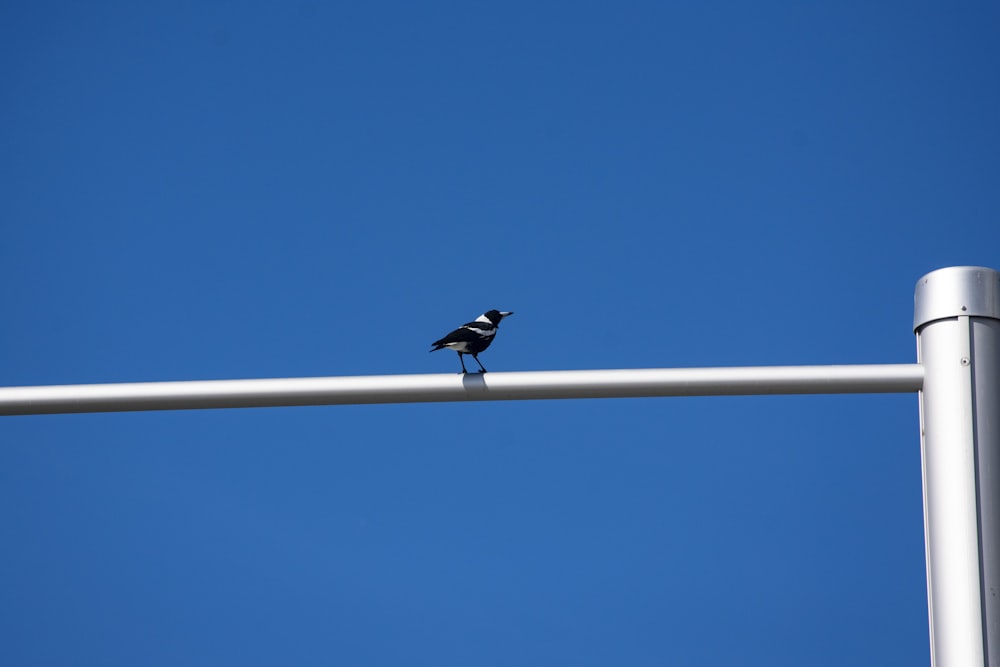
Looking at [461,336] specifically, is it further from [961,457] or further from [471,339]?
[961,457]

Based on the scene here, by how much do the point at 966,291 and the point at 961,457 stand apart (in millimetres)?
504

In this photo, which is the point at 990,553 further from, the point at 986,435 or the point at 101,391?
the point at 101,391

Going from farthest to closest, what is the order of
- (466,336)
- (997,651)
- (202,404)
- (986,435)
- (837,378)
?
(466,336)
(202,404)
(837,378)
(986,435)
(997,651)

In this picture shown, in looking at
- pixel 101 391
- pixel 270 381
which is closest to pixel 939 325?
pixel 270 381

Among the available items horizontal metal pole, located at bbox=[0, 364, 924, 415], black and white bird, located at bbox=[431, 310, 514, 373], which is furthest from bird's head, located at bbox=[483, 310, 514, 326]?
horizontal metal pole, located at bbox=[0, 364, 924, 415]

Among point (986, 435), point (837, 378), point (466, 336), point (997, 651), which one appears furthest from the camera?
point (466, 336)

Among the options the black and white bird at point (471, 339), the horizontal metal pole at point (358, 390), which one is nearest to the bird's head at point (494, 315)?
the black and white bird at point (471, 339)

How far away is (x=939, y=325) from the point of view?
368 cm

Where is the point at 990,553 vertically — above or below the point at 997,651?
above

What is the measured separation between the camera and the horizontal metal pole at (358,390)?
407 cm

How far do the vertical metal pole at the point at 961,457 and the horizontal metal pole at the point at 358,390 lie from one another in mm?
698

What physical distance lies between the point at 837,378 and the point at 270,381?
6.48 feet

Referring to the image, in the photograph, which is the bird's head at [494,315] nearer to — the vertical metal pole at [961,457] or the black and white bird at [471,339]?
the black and white bird at [471,339]

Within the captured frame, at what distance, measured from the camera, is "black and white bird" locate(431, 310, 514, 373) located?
9070mm
